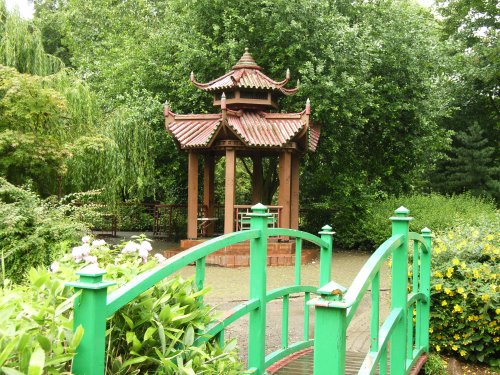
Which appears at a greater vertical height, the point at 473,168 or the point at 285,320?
the point at 473,168

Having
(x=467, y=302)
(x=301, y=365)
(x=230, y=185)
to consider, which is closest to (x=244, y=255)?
(x=230, y=185)

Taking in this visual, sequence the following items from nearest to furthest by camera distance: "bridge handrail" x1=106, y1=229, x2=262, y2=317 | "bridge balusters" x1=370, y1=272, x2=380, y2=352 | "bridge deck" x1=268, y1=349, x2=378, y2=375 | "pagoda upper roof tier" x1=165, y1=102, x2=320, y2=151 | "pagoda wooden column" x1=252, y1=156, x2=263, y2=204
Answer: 1. "bridge handrail" x1=106, y1=229, x2=262, y2=317
2. "bridge balusters" x1=370, y1=272, x2=380, y2=352
3. "bridge deck" x1=268, y1=349, x2=378, y2=375
4. "pagoda upper roof tier" x1=165, y1=102, x2=320, y2=151
5. "pagoda wooden column" x1=252, y1=156, x2=263, y2=204

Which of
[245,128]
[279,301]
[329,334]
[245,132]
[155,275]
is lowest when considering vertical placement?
[279,301]

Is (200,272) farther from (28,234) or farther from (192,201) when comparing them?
(192,201)

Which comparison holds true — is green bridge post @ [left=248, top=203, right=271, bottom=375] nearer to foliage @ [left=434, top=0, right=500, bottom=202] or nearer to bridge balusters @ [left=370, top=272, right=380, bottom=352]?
bridge balusters @ [left=370, top=272, right=380, bottom=352]

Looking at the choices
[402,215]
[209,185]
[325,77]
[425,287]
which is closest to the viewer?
[402,215]

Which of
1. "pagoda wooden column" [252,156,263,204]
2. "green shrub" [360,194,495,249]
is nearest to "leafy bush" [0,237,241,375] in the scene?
"pagoda wooden column" [252,156,263,204]

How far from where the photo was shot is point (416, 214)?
14.6 m

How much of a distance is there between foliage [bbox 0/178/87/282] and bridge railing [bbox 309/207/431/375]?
4.76m

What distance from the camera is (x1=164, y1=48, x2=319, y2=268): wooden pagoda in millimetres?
12219

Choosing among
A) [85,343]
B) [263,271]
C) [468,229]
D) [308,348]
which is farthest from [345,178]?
[85,343]

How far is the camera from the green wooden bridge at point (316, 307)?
166 cm

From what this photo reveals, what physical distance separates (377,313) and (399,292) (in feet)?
2.64

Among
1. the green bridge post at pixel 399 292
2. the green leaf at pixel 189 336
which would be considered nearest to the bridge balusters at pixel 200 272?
the green leaf at pixel 189 336
